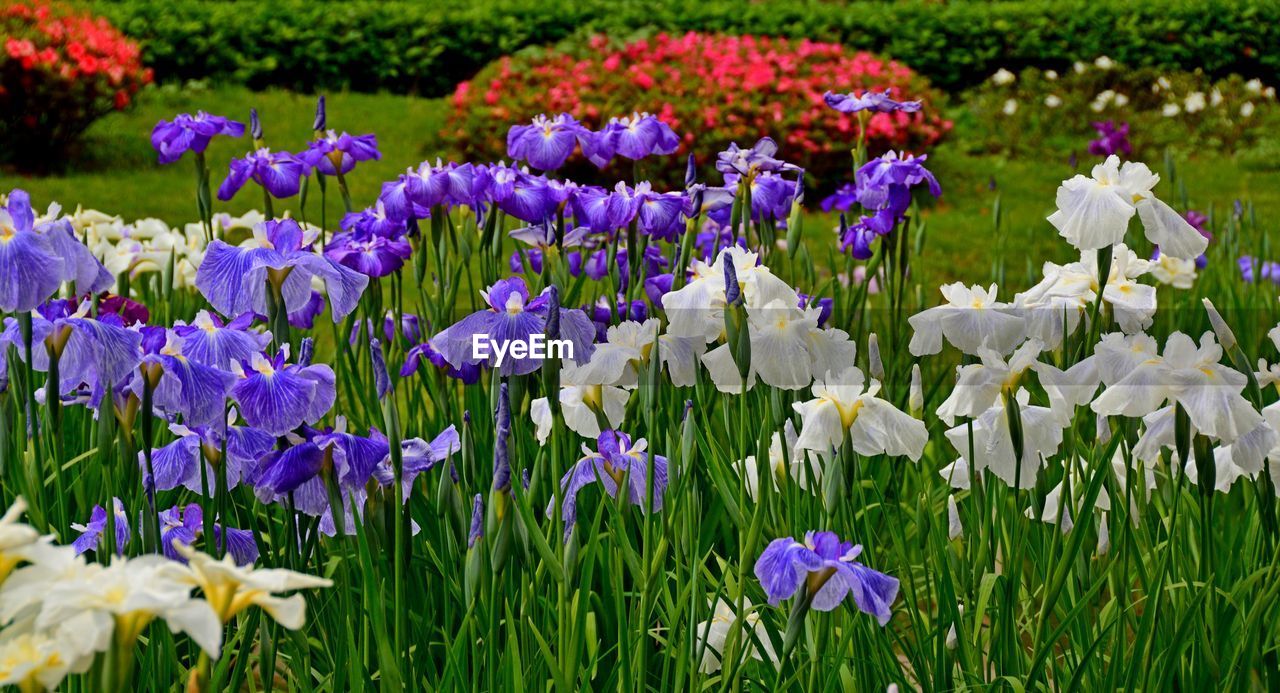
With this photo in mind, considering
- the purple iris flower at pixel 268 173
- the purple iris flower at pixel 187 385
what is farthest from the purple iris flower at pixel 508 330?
the purple iris flower at pixel 268 173

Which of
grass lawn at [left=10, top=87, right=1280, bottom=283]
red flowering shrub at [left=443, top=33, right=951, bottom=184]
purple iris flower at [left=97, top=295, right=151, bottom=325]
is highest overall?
purple iris flower at [left=97, top=295, right=151, bottom=325]

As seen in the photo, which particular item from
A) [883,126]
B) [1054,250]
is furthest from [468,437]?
[883,126]

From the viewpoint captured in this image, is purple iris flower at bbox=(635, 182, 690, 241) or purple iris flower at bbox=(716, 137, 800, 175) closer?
purple iris flower at bbox=(635, 182, 690, 241)

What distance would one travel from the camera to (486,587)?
5.15 ft

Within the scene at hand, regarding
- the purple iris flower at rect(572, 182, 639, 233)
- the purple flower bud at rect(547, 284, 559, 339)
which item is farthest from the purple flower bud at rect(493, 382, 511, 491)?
the purple iris flower at rect(572, 182, 639, 233)

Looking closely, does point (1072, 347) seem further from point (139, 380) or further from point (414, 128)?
point (414, 128)

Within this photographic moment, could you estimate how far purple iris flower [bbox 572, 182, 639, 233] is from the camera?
2.45 m

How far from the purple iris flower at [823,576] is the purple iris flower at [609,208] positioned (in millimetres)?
1126

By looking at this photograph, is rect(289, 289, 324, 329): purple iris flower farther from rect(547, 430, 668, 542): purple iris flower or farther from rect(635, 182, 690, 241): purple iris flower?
rect(547, 430, 668, 542): purple iris flower

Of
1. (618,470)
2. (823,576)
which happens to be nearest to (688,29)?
(618,470)

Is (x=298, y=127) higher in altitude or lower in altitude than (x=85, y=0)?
lower

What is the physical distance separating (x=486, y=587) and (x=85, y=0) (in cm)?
1108

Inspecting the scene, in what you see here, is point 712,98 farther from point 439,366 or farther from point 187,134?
point 439,366

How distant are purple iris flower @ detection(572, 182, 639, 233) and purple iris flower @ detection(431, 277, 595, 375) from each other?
0.63 metres
